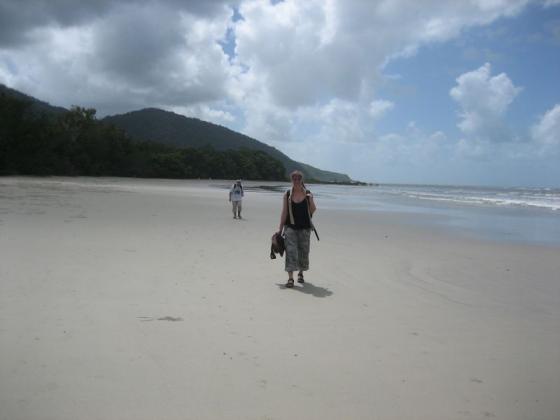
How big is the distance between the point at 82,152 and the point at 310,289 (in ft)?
203

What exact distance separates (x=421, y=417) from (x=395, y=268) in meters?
5.35

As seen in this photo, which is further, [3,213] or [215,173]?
[215,173]

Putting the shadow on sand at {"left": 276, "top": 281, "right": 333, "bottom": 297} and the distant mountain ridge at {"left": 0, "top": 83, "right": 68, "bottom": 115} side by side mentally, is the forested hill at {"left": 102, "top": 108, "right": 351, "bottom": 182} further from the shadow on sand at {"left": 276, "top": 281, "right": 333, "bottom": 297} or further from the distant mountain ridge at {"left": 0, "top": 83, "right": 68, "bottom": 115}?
the shadow on sand at {"left": 276, "top": 281, "right": 333, "bottom": 297}

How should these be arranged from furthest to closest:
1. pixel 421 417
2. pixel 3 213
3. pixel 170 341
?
pixel 3 213, pixel 170 341, pixel 421 417

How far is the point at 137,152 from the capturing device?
73375 millimetres

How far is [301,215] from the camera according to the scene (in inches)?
268

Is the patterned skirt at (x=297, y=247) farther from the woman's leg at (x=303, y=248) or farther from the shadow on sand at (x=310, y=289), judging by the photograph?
the shadow on sand at (x=310, y=289)

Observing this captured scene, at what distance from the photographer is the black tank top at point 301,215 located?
6793 mm

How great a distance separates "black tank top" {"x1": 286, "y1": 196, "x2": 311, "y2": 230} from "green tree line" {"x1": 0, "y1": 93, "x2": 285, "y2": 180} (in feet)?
163

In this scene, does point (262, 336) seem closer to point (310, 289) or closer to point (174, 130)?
point (310, 289)

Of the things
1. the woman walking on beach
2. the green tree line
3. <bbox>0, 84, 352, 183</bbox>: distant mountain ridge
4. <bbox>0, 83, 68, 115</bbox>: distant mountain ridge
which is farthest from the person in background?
<bbox>0, 84, 352, 183</bbox>: distant mountain ridge

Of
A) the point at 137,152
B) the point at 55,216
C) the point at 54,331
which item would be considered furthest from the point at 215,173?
the point at 54,331

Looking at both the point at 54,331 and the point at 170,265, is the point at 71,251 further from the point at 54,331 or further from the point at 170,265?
the point at 54,331

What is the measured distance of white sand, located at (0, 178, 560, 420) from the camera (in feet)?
10.4
